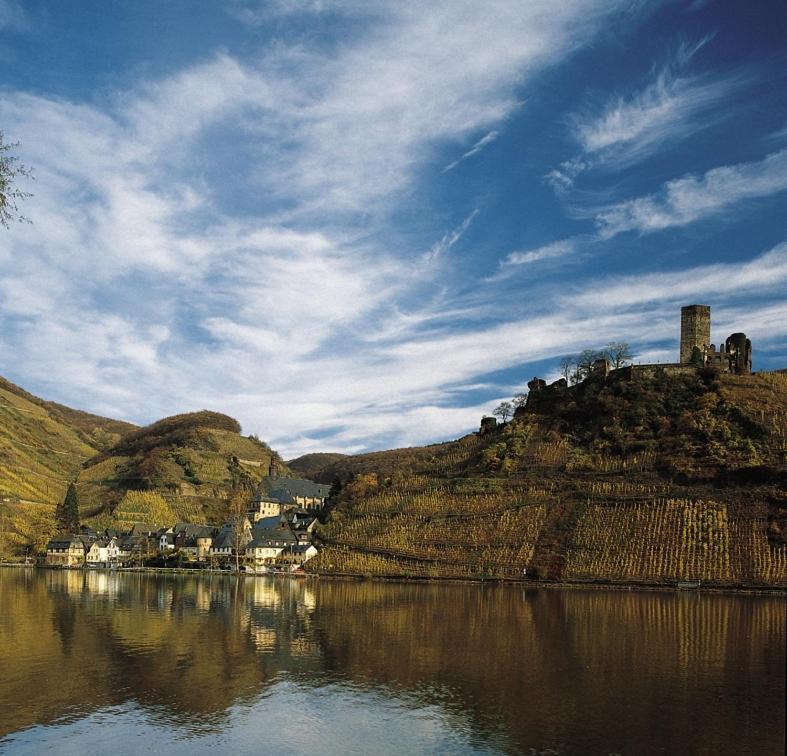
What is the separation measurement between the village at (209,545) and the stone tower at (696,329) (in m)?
69.5

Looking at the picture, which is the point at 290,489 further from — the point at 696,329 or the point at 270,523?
the point at 696,329

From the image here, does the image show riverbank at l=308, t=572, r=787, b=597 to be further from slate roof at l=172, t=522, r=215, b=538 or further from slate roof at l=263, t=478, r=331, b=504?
slate roof at l=263, t=478, r=331, b=504

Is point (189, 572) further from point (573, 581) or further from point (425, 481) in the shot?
point (573, 581)

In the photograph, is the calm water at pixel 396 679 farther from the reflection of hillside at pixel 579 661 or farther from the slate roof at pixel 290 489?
the slate roof at pixel 290 489

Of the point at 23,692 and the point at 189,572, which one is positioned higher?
the point at 23,692

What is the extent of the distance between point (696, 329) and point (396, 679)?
100588mm

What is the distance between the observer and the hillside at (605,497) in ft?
241

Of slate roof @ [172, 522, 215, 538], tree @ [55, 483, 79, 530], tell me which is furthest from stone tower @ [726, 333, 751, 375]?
tree @ [55, 483, 79, 530]

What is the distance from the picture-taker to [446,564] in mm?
82250

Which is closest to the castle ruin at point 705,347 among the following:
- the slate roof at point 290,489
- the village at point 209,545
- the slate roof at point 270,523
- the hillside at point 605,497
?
the hillside at point 605,497

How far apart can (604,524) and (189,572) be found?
213 feet

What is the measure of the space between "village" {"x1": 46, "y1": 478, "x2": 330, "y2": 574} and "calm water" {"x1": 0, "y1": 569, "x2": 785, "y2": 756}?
5662 centimetres

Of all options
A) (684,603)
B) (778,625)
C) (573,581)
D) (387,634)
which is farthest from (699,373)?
(387,634)

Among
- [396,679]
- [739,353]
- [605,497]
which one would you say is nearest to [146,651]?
[396,679]
